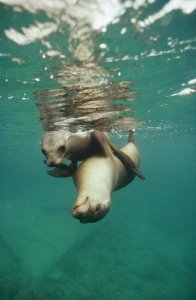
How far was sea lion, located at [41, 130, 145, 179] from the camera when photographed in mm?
5266

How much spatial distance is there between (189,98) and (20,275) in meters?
15.2

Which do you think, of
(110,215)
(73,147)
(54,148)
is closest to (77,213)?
(54,148)

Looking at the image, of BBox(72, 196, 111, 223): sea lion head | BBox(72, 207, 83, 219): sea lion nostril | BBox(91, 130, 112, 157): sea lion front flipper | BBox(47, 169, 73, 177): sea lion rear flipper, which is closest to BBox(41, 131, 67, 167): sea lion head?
BBox(47, 169, 73, 177): sea lion rear flipper

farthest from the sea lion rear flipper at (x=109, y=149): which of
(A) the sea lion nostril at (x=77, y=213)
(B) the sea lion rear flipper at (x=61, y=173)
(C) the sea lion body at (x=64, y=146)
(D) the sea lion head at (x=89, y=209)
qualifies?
(A) the sea lion nostril at (x=77, y=213)

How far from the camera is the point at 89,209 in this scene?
3547 mm

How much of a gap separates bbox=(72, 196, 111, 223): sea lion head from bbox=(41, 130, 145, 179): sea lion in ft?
5.39

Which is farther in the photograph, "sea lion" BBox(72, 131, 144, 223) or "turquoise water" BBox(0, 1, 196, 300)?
"turquoise water" BBox(0, 1, 196, 300)

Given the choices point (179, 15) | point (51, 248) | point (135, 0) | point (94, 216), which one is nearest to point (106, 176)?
point (94, 216)

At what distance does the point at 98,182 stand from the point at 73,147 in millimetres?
1597

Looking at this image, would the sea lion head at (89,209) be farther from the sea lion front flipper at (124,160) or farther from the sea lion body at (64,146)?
the sea lion front flipper at (124,160)

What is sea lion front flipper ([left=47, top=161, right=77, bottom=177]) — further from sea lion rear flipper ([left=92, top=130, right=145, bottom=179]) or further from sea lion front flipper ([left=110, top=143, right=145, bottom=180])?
sea lion front flipper ([left=110, top=143, right=145, bottom=180])

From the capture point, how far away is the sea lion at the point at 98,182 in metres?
3.60

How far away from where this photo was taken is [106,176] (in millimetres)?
4605

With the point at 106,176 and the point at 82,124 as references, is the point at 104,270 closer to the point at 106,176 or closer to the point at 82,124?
the point at 82,124
